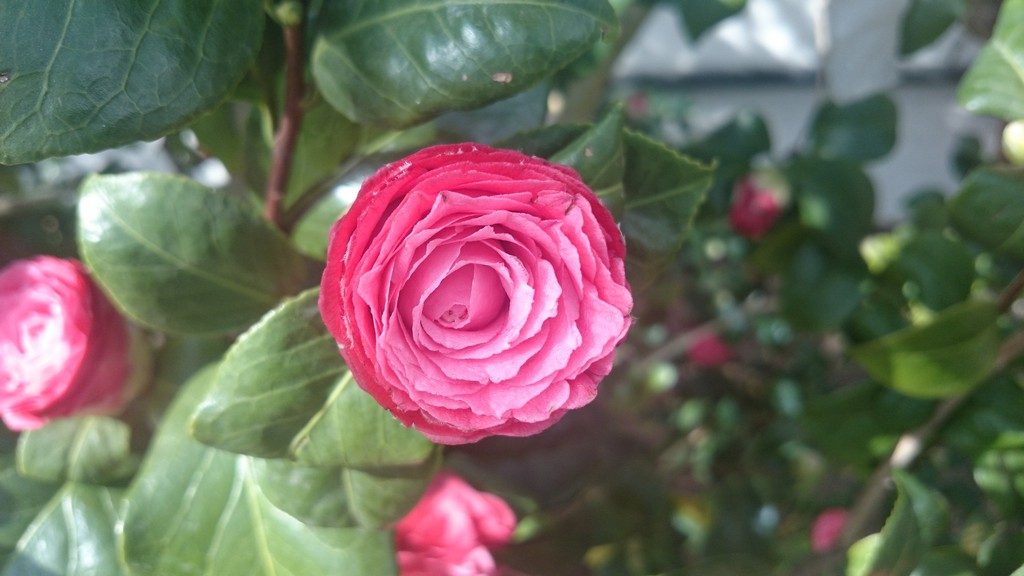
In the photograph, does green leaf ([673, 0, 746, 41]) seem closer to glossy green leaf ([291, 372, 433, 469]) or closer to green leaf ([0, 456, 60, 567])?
glossy green leaf ([291, 372, 433, 469])

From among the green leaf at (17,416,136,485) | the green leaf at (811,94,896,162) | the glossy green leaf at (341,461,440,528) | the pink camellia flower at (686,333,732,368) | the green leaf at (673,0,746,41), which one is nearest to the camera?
the glossy green leaf at (341,461,440,528)

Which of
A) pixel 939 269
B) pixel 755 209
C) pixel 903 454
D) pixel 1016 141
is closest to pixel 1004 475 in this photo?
pixel 903 454

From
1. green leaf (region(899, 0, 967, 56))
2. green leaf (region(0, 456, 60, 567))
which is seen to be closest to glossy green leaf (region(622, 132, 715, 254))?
green leaf (region(0, 456, 60, 567))

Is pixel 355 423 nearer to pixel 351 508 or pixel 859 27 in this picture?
pixel 351 508

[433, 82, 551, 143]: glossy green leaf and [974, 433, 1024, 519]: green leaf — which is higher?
[433, 82, 551, 143]: glossy green leaf

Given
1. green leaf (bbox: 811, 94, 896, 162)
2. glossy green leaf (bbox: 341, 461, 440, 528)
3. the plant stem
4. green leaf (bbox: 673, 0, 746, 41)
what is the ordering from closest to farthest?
glossy green leaf (bbox: 341, 461, 440, 528), the plant stem, green leaf (bbox: 673, 0, 746, 41), green leaf (bbox: 811, 94, 896, 162)

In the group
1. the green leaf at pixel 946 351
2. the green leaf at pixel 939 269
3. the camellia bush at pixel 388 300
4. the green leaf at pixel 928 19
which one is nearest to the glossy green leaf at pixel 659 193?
the camellia bush at pixel 388 300

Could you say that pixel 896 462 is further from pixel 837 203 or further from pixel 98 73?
pixel 98 73
